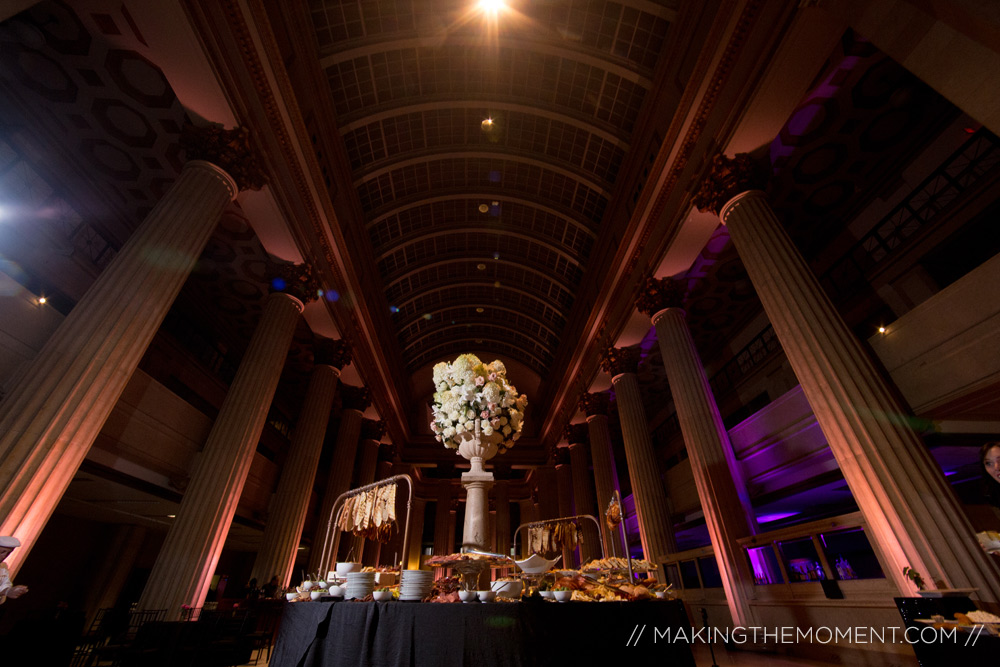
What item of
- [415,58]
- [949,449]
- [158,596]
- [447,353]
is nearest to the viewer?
[158,596]

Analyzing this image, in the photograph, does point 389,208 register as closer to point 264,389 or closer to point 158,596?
point 264,389

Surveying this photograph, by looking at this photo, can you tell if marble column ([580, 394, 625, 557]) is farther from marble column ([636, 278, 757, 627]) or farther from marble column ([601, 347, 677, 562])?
marble column ([636, 278, 757, 627])

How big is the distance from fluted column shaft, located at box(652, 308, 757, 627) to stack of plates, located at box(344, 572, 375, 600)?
631 cm

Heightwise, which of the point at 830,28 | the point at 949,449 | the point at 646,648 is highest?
the point at 830,28

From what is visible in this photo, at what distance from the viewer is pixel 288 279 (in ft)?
30.7

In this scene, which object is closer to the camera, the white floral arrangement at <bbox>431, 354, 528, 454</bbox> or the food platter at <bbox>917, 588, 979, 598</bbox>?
the food platter at <bbox>917, 588, 979, 598</bbox>

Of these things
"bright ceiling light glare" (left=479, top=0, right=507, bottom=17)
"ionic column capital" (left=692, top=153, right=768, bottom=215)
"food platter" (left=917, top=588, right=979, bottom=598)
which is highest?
"bright ceiling light glare" (left=479, top=0, right=507, bottom=17)

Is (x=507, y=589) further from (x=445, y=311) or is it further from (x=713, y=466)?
(x=445, y=311)

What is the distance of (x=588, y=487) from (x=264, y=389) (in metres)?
11.7

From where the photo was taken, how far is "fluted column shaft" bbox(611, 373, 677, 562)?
9.06m

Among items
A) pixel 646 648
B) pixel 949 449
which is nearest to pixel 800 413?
pixel 949 449

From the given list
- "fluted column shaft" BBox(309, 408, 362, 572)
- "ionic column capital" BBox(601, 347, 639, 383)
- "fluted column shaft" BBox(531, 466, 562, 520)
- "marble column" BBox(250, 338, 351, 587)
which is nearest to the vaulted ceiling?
"ionic column capital" BBox(601, 347, 639, 383)

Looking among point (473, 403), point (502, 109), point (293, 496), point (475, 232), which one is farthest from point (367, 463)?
point (473, 403)

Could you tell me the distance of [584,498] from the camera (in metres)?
15.0
